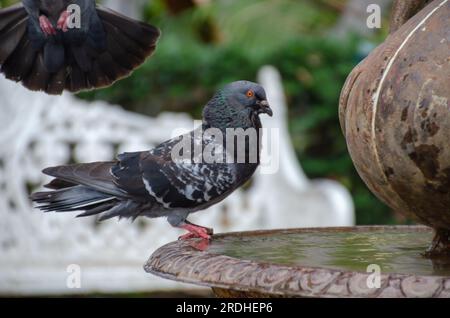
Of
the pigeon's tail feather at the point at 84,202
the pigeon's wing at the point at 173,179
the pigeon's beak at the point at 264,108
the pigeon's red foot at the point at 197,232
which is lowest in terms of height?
the pigeon's red foot at the point at 197,232

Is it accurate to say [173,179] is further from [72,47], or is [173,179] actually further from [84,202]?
[72,47]

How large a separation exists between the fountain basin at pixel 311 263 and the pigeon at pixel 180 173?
0.21 metres

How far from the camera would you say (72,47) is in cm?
409

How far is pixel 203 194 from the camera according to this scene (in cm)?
374

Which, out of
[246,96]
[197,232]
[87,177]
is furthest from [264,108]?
[87,177]

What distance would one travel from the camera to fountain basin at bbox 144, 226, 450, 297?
267cm

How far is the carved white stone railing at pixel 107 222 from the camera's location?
710cm

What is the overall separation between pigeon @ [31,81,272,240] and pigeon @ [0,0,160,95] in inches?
17.7

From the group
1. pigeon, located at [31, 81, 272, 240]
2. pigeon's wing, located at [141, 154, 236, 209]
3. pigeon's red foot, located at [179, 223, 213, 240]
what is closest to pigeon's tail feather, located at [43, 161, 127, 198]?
pigeon, located at [31, 81, 272, 240]

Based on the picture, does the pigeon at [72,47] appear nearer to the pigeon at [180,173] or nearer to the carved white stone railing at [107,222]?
the pigeon at [180,173]

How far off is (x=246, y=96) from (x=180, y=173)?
0.40 meters

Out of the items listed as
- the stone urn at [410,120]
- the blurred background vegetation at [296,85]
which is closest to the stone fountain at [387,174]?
the stone urn at [410,120]

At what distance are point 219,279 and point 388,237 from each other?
3.87ft
